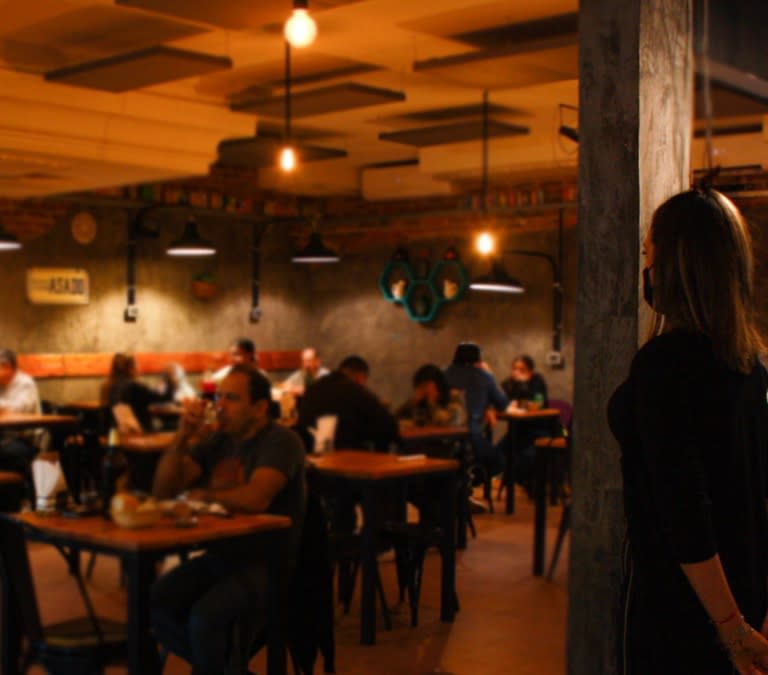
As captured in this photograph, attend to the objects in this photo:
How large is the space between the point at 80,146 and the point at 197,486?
3977 mm

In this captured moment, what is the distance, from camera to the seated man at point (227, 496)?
455 cm

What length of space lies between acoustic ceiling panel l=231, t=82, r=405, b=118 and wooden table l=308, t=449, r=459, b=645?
238 cm

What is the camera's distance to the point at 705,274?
2398 millimetres

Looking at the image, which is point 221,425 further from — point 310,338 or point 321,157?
point 310,338

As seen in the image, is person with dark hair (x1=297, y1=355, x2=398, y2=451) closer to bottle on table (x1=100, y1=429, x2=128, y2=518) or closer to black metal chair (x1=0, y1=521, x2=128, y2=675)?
bottle on table (x1=100, y1=429, x2=128, y2=518)

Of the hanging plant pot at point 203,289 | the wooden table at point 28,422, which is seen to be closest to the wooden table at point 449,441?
the wooden table at point 28,422

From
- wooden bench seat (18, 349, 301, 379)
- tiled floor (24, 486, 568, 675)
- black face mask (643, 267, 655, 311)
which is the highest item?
black face mask (643, 267, 655, 311)

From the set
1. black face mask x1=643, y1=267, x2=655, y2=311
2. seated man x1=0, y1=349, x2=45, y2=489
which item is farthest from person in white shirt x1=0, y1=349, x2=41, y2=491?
black face mask x1=643, y1=267, x2=655, y2=311

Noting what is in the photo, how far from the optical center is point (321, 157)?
10141 millimetres

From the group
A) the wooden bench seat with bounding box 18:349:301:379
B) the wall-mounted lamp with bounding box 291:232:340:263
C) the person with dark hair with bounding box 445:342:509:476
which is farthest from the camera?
the wooden bench seat with bounding box 18:349:301:379

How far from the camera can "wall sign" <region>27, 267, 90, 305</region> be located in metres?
11.9

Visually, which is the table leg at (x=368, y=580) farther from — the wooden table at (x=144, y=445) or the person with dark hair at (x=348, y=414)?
the wooden table at (x=144, y=445)

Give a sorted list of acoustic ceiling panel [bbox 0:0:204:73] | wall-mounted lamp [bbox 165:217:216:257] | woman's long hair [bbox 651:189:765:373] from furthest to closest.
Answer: wall-mounted lamp [bbox 165:217:216:257], acoustic ceiling panel [bbox 0:0:204:73], woman's long hair [bbox 651:189:765:373]

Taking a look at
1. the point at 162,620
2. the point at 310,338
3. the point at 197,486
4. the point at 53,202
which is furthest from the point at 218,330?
the point at 162,620
